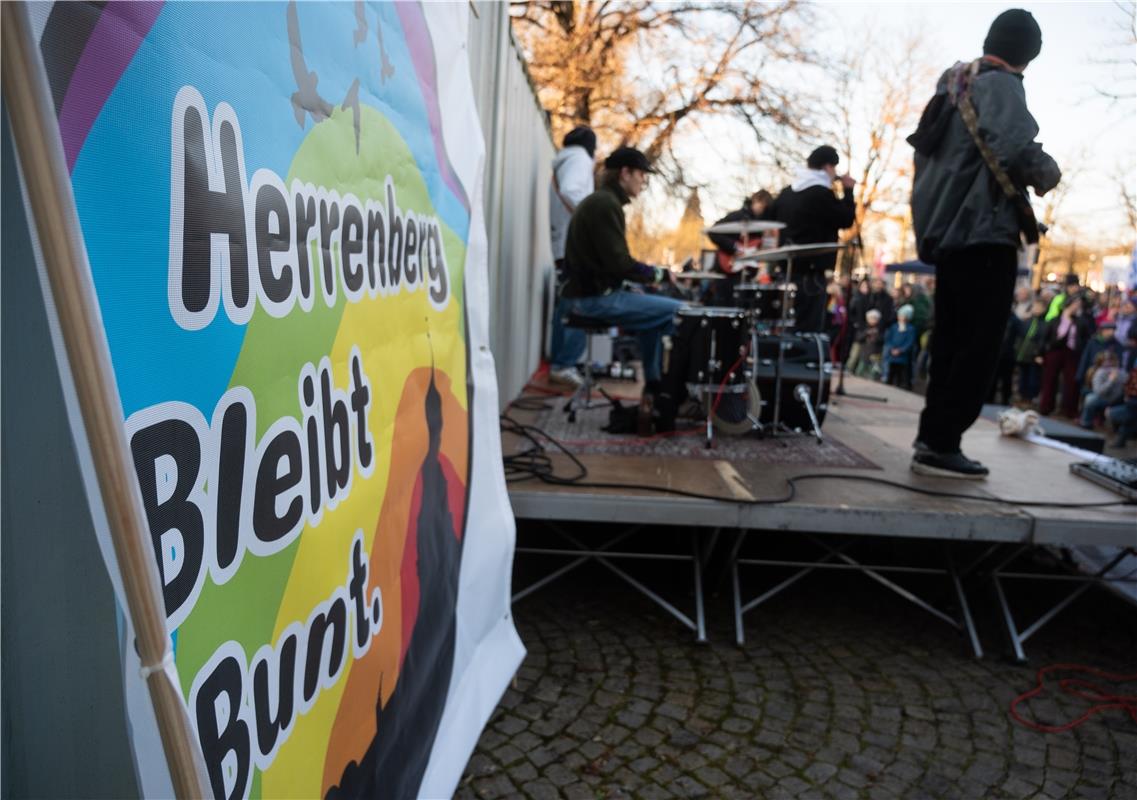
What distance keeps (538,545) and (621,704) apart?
1831 millimetres

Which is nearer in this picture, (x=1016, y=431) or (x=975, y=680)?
(x=975, y=680)

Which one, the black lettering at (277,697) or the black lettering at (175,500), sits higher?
the black lettering at (175,500)

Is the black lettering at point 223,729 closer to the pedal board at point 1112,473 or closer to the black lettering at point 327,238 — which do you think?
the black lettering at point 327,238

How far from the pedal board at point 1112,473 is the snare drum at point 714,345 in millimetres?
1726

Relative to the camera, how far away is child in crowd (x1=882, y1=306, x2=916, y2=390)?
13.6 meters

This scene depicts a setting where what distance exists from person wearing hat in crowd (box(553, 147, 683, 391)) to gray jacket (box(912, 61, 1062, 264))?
1607mm

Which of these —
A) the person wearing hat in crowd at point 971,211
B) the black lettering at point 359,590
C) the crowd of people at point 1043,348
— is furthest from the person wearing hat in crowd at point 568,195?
the black lettering at point 359,590

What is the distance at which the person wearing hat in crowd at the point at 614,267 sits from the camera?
496cm

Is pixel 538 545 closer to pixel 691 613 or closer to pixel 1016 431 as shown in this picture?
pixel 691 613

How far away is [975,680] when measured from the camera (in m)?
3.19

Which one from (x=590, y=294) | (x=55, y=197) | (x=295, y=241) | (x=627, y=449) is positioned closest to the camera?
(x=55, y=197)

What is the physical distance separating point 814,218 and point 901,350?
842 cm

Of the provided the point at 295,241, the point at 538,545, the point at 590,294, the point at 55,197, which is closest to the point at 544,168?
the point at 590,294

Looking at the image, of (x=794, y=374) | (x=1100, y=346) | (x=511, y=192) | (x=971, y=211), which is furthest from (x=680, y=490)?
(x=1100, y=346)
